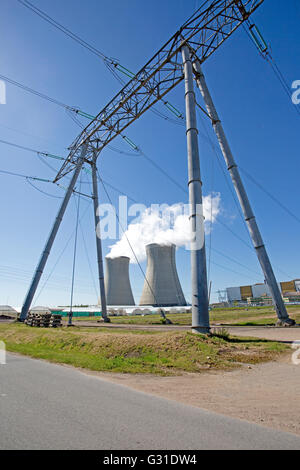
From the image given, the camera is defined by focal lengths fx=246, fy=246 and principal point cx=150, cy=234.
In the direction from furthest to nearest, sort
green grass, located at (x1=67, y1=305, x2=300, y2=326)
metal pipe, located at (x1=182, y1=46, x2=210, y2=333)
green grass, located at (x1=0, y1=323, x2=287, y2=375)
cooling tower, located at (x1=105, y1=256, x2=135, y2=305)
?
1. cooling tower, located at (x1=105, y1=256, x2=135, y2=305)
2. green grass, located at (x1=67, y1=305, x2=300, y2=326)
3. metal pipe, located at (x1=182, y1=46, x2=210, y2=333)
4. green grass, located at (x1=0, y1=323, x2=287, y2=375)

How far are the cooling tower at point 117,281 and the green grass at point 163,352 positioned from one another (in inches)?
1958

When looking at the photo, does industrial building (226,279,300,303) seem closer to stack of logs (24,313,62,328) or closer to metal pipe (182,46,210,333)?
Result: stack of logs (24,313,62,328)

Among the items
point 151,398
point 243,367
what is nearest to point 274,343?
point 243,367

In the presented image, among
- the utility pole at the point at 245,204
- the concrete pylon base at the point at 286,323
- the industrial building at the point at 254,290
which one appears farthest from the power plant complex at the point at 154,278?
the industrial building at the point at 254,290

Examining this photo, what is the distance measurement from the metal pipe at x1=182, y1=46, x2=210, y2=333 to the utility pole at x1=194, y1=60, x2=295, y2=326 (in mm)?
3902

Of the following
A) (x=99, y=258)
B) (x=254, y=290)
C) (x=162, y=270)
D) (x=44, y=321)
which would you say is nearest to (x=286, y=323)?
(x=44, y=321)

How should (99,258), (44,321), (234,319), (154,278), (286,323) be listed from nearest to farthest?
(286,323) → (44,321) → (234,319) → (99,258) → (154,278)

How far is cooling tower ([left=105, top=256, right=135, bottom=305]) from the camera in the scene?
200ft

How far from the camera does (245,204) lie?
15.5 meters

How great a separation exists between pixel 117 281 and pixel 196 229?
53400 mm

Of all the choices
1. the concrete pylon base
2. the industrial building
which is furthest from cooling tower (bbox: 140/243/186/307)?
the industrial building

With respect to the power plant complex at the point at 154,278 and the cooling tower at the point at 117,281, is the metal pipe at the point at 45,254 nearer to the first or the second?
the power plant complex at the point at 154,278

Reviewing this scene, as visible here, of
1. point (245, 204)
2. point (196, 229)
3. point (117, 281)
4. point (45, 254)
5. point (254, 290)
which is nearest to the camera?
point (196, 229)

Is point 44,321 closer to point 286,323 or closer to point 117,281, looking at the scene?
point 286,323
